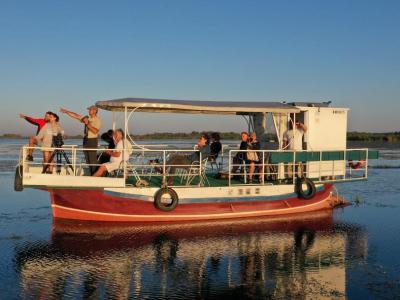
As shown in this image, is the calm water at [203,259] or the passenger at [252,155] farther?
the passenger at [252,155]

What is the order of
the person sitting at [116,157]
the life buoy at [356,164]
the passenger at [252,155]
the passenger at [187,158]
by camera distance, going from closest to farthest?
the person sitting at [116,157]
the passenger at [187,158]
the passenger at [252,155]
the life buoy at [356,164]

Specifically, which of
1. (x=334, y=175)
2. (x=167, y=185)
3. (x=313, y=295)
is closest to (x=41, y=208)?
(x=167, y=185)

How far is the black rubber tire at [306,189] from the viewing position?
15.7 m

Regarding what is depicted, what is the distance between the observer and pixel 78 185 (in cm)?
1310

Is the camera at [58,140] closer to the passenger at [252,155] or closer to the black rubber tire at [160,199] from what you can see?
the black rubber tire at [160,199]

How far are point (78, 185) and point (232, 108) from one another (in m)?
5.34

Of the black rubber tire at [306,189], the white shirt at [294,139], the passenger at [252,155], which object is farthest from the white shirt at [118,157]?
the black rubber tire at [306,189]

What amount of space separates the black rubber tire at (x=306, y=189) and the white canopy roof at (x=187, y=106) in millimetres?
A: 2431

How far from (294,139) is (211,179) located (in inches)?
131

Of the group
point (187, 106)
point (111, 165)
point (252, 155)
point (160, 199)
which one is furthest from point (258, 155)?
point (111, 165)

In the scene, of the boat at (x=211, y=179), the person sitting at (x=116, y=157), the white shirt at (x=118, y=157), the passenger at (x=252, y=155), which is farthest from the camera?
the passenger at (x=252, y=155)

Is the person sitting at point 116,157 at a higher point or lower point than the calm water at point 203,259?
higher

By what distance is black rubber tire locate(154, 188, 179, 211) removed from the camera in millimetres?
13586

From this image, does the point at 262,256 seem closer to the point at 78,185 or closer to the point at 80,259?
the point at 80,259
